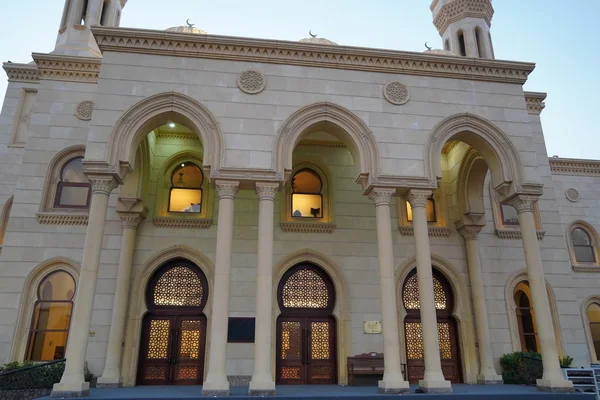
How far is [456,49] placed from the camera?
1970 cm

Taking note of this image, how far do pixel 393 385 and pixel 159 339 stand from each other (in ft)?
23.4

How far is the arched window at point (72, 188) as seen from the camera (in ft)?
47.2

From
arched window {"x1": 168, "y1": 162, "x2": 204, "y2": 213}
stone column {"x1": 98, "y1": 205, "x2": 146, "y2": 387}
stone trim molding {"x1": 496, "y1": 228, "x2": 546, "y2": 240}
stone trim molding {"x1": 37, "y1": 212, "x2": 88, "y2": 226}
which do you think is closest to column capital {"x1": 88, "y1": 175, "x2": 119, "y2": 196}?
stone column {"x1": 98, "y1": 205, "x2": 146, "y2": 387}

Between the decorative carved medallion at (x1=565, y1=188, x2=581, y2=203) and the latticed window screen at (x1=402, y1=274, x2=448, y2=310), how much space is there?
30.1 ft

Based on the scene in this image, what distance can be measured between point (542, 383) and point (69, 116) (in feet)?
52.4

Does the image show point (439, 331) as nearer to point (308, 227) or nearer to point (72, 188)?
point (308, 227)

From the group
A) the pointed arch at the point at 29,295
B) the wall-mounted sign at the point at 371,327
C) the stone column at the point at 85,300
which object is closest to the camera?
the stone column at the point at 85,300

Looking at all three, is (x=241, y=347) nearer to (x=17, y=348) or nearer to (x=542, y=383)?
(x=17, y=348)

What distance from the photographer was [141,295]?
1352 centimetres

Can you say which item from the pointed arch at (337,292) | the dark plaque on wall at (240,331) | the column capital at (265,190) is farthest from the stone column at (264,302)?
the pointed arch at (337,292)

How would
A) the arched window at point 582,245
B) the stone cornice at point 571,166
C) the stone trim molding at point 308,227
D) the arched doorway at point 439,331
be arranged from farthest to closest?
1. the stone cornice at point 571,166
2. the arched window at point 582,245
3. the stone trim molding at point 308,227
4. the arched doorway at point 439,331

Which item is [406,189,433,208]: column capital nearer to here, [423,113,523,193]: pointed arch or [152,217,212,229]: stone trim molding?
[423,113,523,193]: pointed arch

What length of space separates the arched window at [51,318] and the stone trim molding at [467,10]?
734 inches

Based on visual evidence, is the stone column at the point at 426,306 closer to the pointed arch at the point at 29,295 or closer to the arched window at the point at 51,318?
the pointed arch at the point at 29,295
